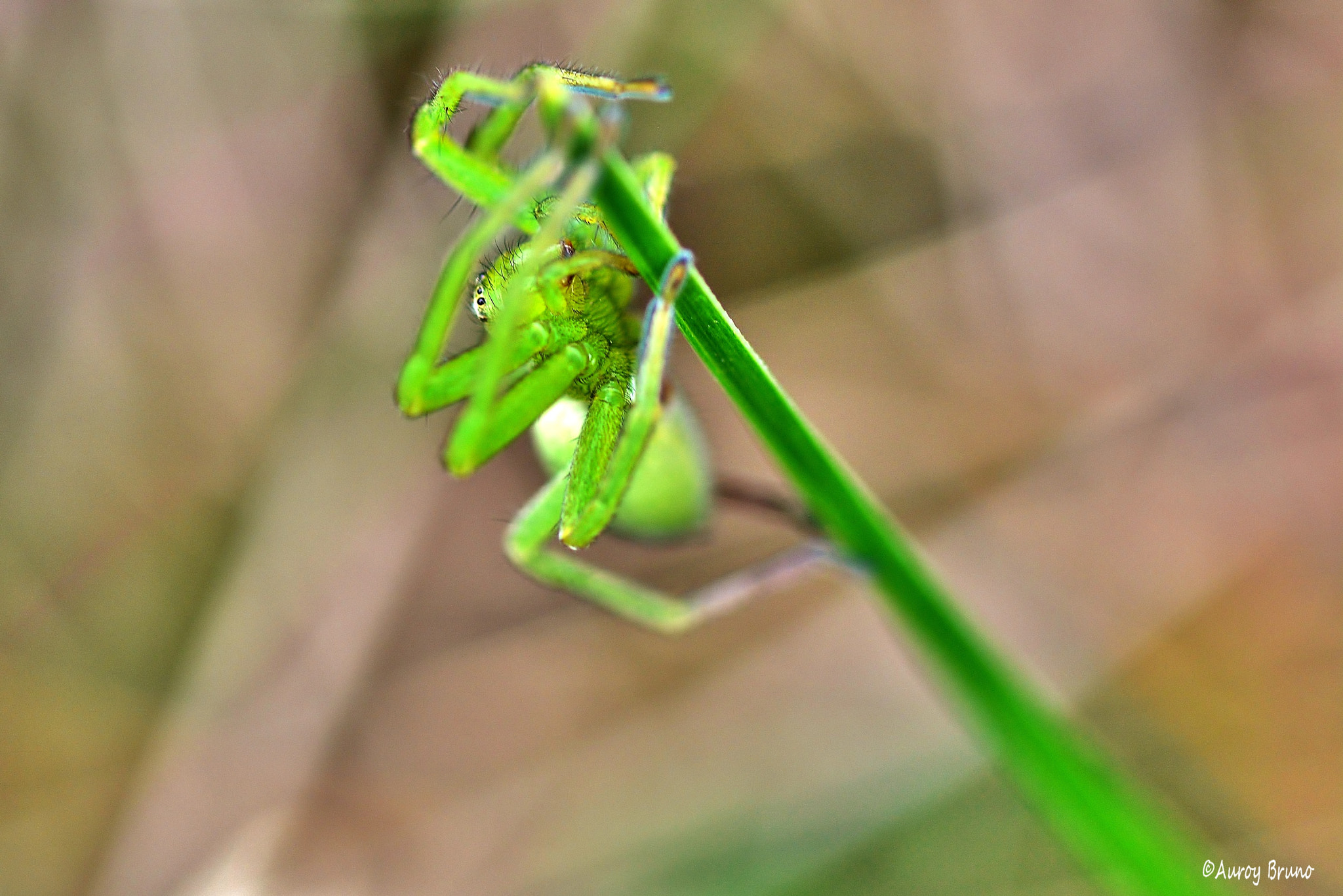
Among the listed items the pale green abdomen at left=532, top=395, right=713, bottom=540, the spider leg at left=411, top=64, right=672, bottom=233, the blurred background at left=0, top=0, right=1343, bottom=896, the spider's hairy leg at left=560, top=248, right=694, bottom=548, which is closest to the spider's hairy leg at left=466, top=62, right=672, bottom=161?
the spider leg at left=411, top=64, right=672, bottom=233

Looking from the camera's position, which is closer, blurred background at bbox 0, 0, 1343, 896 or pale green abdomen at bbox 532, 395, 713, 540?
pale green abdomen at bbox 532, 395, 713, 540

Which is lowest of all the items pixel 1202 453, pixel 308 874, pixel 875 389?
pixel 308 874

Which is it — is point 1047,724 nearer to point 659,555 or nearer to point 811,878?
point 811,878

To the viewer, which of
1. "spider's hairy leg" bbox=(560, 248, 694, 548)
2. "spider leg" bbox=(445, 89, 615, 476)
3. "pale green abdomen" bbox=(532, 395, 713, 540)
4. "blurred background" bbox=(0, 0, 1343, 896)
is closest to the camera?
"spider leg" bbox=(445, 89, 615, 476)

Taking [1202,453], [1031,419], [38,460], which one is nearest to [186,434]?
[38,460]

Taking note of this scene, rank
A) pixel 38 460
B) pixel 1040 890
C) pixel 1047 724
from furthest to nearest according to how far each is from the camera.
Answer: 1. pixel 38 460
2. pixel 1040 890
3. pixel 1047 724

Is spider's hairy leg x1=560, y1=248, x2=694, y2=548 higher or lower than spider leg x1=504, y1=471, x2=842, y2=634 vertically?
lower

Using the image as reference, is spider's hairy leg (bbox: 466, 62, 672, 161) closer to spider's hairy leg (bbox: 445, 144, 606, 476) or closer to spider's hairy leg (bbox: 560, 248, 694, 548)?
spider's hairy leg (bbox: 445, 144, 606, 476)
